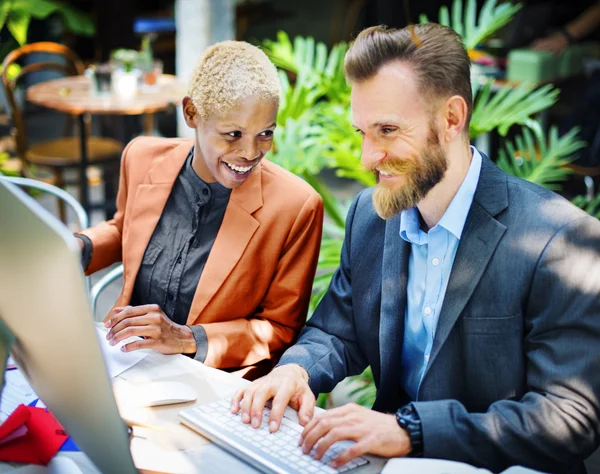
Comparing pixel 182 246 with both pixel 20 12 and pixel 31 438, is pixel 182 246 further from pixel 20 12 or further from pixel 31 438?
pixel 20 12

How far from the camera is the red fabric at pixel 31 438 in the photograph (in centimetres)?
139

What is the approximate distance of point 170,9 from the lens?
363 inches

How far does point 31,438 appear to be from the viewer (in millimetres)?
1428

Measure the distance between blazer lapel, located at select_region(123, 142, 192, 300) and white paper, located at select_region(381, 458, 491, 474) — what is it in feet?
3.39

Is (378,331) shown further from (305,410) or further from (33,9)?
(33,9)

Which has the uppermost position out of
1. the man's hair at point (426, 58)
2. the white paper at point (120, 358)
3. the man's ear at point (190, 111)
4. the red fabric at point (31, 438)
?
the man's hair at point (426, 58)

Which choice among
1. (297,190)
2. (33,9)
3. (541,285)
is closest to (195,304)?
(297,190)

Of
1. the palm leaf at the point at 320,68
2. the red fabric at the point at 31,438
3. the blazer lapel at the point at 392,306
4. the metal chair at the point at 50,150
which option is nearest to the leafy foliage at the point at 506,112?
the palm leaf at the point at 320,68

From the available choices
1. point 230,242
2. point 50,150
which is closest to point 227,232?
point 230,242

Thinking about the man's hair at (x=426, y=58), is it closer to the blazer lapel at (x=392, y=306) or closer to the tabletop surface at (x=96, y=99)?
the blazer lapel at (x=392, y=306)

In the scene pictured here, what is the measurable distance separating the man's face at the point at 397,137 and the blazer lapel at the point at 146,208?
2.22 feet

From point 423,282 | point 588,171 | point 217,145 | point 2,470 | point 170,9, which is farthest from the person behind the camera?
point 170,9

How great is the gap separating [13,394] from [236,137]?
772 millimetres

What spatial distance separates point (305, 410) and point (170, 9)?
8.49m
